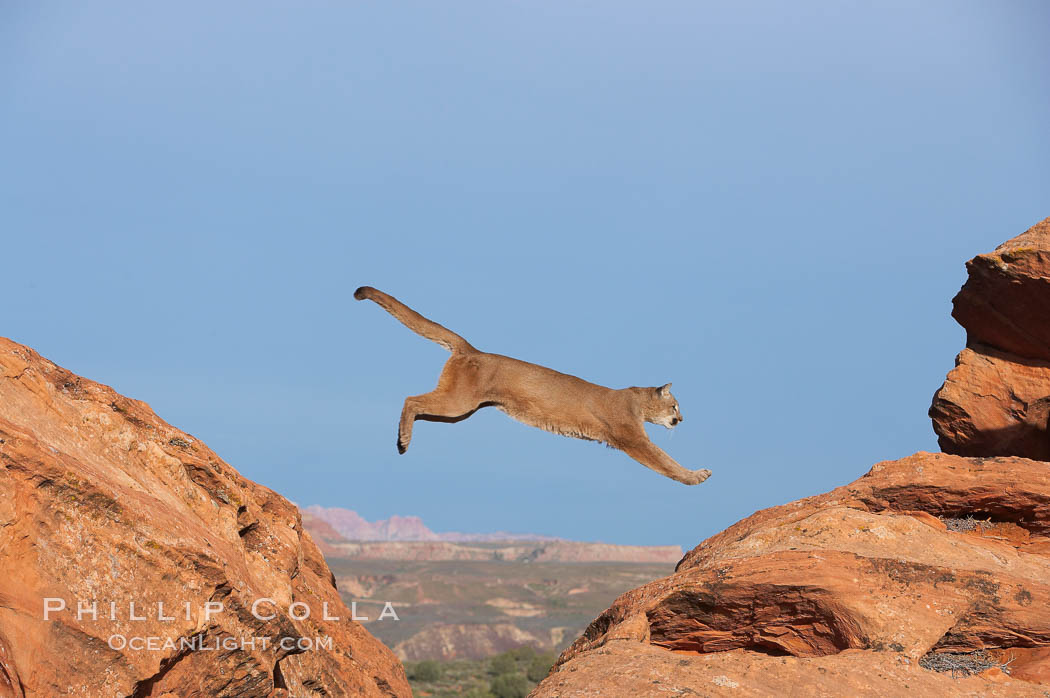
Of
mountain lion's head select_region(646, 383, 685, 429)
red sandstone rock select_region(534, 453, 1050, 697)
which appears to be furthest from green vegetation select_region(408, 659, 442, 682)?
red sandstone rock select_region(534, 453, 1050, 697)

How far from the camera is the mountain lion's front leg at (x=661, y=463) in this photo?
42.9ft

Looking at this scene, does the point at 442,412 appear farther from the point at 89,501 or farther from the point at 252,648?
the point at 89,501

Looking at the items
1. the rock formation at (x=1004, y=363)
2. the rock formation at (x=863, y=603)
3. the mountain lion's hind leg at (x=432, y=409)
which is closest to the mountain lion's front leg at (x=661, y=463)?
the mountain lion's hind leg at (x=432, y=409)

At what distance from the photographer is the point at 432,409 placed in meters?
12.3

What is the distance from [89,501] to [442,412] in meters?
5.94

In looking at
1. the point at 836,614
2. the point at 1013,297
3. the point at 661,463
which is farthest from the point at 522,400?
the point at 1013,297

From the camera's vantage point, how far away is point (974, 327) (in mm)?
12961

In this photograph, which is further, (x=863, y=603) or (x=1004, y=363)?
(x=1004, y=363)

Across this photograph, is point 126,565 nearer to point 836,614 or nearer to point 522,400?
point 836,614

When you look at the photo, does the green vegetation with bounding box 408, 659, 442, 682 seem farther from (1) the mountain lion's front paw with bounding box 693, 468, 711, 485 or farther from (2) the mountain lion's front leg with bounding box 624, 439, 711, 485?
(1) the mountain lion's front paw with bounding box 693, 468, 711, 485

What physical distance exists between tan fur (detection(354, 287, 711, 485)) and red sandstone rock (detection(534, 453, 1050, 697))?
3989 mm

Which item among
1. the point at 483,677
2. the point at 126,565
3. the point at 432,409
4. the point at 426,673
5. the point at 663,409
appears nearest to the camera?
the point at 126,565

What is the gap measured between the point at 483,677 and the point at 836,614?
33.6 m

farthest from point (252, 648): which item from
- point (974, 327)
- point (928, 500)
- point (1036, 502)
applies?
point (974, 327)
